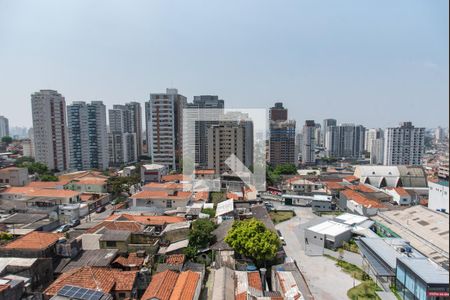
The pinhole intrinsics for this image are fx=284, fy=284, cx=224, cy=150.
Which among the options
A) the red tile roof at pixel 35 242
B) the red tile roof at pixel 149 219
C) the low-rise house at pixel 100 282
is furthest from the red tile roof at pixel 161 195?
the low-rise house at pixel 100 282

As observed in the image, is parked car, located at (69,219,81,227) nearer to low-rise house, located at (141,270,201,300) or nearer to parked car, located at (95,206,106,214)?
parked car, located at (95,206,106,214)

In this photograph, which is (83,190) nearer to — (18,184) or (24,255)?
(18,184)

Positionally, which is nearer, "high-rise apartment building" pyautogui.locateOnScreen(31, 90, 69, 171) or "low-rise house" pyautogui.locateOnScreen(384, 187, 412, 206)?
"low-rise house" pyautogui.locateOnScreen(384, 187, 412, 206)

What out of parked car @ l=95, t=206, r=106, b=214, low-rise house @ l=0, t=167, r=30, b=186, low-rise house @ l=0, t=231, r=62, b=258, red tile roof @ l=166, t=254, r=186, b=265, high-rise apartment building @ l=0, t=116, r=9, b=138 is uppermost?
high-rise apartment building @ l=0, t=116, r=9, b=138

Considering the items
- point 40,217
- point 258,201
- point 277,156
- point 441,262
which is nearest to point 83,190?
point 40,217

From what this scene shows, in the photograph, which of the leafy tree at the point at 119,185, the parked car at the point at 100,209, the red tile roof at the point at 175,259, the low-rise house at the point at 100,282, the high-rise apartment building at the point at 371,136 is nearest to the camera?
the low-rise house at the point at 100,282

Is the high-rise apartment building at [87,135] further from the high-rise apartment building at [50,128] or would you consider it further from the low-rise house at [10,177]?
the low-rise house at [10,177]

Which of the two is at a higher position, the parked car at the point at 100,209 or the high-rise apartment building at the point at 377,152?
the high-rise apartment building at the point at 377,152

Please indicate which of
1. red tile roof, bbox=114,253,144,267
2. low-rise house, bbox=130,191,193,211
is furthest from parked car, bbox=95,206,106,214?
red tile roof, bbox=114,253,144,267

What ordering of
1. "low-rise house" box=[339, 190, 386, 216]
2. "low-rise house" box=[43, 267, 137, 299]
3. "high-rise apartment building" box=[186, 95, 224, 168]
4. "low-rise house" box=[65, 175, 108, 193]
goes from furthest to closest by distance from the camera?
"high-rise apartment building" box=[186, 95, 224, 168] → "low-rise house" box=[65, 175, 108, 193] → "low-rise house" box=[339, 190, 386, 216] → "low-rise house" box=[43, 267, 137, 299]
